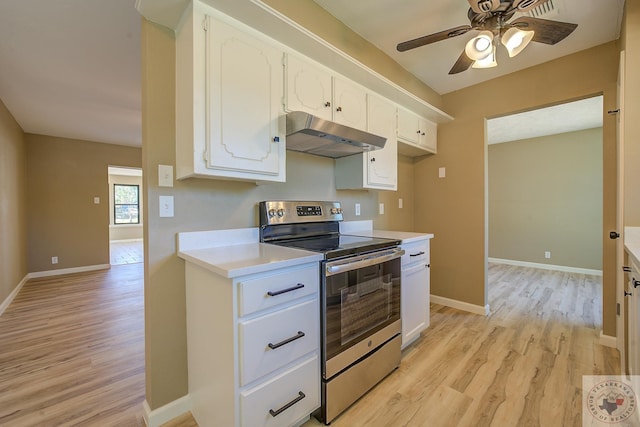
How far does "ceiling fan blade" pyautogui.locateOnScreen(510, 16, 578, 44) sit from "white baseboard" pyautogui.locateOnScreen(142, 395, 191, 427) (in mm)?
2822

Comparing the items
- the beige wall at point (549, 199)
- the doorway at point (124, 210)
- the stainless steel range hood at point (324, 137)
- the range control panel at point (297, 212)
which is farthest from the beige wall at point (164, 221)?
the doorway at point (124, 210)

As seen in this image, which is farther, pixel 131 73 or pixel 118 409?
pixel 131 73

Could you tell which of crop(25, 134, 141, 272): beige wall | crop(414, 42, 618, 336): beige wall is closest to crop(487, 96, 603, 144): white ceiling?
crop(414, 42, 618, 336): beige wall

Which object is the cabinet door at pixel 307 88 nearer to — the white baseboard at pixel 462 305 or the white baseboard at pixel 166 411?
the white baseboard at pixel 166 411

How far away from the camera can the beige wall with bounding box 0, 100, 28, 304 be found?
324 cm

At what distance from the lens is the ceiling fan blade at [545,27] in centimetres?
146

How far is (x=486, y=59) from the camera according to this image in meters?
1.79

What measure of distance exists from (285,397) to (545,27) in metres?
2.37

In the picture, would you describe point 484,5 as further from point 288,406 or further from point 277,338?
point 288,406

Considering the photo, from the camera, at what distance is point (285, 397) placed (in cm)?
130

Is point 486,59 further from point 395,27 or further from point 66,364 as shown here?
point 66,364

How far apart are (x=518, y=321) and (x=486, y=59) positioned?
2.46m

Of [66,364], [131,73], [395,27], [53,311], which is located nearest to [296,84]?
[395,27]

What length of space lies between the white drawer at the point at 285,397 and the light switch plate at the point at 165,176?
1.11 metres
